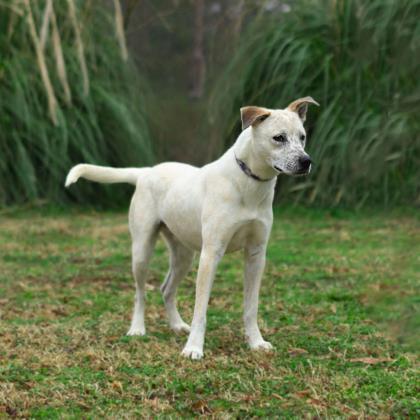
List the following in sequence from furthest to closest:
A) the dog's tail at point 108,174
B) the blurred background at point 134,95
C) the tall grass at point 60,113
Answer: the tall grass at point 60,113 → the blurred background at point 134,95 → the dog's tail at point 108,174

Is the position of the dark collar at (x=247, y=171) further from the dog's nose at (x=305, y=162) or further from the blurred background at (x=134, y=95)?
the blurred background at (x=134, y=95)

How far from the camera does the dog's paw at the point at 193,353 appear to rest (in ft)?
15.0

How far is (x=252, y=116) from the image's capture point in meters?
4.57

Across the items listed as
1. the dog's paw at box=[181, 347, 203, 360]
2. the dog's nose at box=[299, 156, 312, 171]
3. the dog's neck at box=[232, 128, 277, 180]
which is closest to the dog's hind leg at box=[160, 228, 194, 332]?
the dog's paw at box=[181, 347, 203, 360]

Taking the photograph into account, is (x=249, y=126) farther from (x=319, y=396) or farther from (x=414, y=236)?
(x=414, y=236)

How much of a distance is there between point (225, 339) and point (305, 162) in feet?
4.25

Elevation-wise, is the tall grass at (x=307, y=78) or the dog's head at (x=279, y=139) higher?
the dog's head at (x=279, y=139)

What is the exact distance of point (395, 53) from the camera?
75.2 inches

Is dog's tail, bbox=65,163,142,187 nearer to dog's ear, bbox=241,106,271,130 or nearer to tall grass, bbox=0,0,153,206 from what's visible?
dog's ear, bbox=241,106,271,130

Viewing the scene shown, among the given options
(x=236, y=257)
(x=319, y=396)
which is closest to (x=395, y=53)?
(x=319, y=396)

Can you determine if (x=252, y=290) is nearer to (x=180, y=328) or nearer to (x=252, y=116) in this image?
Answer: (x=180, y=328)

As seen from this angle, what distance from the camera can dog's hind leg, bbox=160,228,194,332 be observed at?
5.49m

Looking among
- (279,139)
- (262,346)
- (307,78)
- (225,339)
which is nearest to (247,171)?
(279,139)

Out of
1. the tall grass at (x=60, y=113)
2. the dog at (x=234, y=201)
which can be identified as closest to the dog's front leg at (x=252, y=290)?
the dog at (x=234, y=201)
